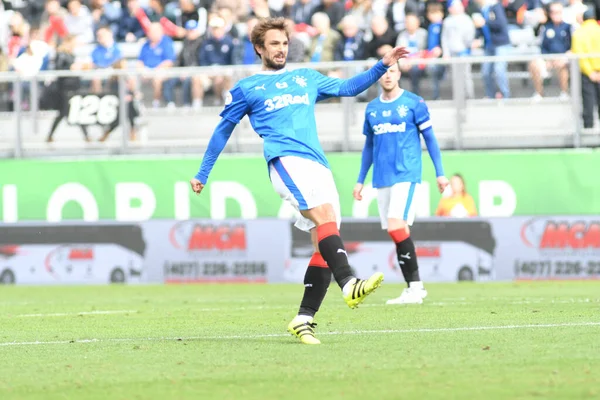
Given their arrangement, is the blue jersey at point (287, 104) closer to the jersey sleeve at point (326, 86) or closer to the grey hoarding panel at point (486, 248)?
the jersey sleeve at point (326, 86)

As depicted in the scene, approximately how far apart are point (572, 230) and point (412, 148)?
234 inches

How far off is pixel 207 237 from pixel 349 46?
4194 mm

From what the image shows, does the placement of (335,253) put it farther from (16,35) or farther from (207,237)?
(16,35)

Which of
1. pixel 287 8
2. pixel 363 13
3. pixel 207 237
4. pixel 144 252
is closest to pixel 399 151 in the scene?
pixel 207 237

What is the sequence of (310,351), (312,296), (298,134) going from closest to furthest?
(310,351)
(298,134)
(312,296)

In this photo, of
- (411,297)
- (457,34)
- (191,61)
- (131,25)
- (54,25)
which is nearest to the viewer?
(411,297)

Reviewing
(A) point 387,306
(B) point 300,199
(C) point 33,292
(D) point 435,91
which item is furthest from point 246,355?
(D) point 435,91

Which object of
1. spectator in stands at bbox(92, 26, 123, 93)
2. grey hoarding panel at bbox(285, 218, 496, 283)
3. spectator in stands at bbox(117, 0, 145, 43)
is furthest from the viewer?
spectator in stands at bbox(117, 0, 145, 43)

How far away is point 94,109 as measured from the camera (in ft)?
69.2

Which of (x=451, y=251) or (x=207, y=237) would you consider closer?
(x=451, y=251)

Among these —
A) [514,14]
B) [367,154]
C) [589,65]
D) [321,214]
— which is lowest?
[321,214]

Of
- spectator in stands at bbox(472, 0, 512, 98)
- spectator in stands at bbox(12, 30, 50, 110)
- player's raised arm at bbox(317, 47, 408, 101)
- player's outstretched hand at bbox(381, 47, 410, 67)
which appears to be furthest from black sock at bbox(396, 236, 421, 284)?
spectator in stands at bbox(12, 30, 50, 110)

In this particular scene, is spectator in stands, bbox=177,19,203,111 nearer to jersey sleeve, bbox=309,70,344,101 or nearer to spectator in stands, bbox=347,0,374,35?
spectator in stands, bbox=347,0,374,35

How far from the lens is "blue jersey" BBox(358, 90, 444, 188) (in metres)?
14.1
